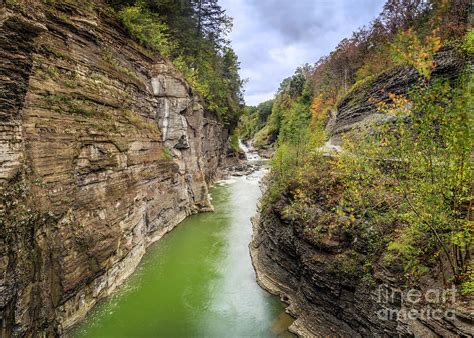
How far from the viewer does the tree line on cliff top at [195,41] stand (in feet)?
60.5

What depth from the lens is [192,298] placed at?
449 inches

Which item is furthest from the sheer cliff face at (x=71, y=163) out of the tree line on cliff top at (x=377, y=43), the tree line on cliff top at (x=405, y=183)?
the tree line on cliff top at (x=377, y=43)

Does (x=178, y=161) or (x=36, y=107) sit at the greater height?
(x=36, y=107)

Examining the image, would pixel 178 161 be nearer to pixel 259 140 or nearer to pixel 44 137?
pixel 44 137

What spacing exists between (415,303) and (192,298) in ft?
27.9

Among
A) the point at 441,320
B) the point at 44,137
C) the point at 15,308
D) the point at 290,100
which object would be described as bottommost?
the point at 15,308

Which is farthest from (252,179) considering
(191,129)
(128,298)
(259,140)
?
(259,140)

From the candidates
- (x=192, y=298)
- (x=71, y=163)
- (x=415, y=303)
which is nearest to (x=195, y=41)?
(x=71, y=163)

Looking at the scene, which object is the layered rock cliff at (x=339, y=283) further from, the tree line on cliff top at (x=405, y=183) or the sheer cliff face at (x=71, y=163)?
the sheer cliff face at (x=71, y=163)

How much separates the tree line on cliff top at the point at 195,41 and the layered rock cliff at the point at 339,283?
14700 millimetres

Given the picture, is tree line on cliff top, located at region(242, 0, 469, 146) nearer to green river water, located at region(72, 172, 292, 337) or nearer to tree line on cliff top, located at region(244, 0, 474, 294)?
tree line on cliff top, located at region(244, 0, 474, 294)

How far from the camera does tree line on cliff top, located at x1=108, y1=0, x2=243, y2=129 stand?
18453 millimetres

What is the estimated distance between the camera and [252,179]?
37250 millimetres

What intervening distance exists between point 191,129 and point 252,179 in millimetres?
15873
